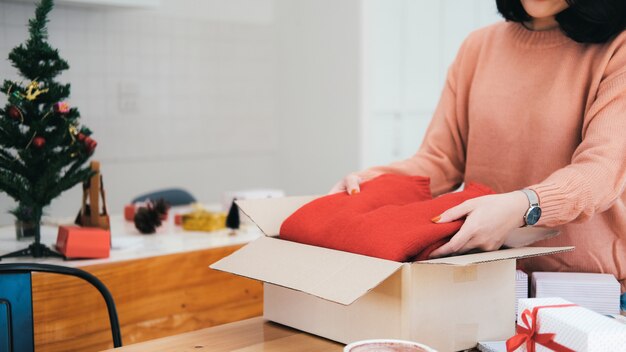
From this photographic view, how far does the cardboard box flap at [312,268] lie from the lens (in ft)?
3.12

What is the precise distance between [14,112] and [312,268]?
1055mm

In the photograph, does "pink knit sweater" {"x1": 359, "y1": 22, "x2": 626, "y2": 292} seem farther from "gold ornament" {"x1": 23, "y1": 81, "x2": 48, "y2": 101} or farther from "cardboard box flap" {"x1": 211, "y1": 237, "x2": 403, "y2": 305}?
"gold ornament" {"x1": 23, "y1": 81, "x2": 48, "y2": 101}

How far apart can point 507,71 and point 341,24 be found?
2105 mm

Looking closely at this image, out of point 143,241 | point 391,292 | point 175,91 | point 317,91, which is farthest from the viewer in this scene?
point 317,91

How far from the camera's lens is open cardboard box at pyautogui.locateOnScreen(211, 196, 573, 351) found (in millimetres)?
982

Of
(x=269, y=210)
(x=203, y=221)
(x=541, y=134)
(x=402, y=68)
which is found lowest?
(x=203, y=221)

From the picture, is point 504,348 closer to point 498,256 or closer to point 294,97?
point 498,256

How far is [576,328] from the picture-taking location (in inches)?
33.9

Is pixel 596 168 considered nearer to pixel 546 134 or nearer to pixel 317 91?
pixel 546 134

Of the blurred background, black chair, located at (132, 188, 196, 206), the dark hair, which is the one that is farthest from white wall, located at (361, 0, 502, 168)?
the dark hair

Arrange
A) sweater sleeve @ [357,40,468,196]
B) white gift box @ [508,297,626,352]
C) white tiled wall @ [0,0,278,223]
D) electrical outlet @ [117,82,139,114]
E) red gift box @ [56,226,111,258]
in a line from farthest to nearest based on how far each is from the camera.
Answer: electrical outlet @ [117,82,139,114], white tiled wall @ [0,0,278,223], red gift box @ [56,226,111,258], sweater sleeve @ [357,40,468,196], white gift box @ [508,297,626,352]

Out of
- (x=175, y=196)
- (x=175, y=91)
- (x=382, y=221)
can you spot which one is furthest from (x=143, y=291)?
(x=175, y=91)

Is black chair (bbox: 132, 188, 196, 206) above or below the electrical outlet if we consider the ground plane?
below

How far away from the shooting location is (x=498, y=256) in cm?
103
